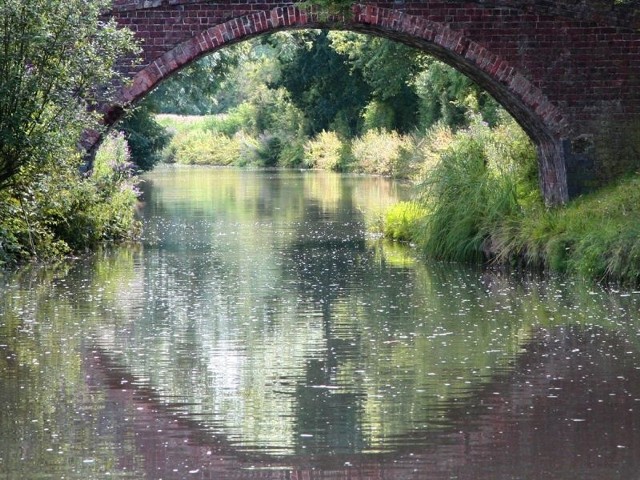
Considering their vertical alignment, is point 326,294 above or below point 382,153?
below

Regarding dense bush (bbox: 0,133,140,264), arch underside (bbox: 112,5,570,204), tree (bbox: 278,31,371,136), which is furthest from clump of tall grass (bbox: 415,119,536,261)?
tree (bbox: 278,31,371,136)

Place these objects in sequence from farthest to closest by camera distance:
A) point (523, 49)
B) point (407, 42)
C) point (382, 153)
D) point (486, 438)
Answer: point (382, 153), point (407, 42), point (523, 49), point (486, 438)

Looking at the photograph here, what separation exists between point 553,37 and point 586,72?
27.3 inches

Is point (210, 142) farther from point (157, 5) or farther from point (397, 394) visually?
point (397, 394)

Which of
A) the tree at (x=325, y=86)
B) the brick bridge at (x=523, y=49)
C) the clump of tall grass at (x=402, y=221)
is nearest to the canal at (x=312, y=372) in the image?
the clump of tall grass at (x=402, y=221)

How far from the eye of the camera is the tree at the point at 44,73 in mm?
14992

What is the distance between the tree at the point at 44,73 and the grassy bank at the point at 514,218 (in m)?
5.46

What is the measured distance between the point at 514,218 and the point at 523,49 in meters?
2.46

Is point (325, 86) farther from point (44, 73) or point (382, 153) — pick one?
point (44, 73)

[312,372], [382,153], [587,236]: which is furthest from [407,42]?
[382,153]

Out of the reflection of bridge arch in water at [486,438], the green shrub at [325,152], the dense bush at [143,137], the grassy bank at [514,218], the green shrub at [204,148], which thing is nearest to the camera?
the reflection of bridge arch in water at [486,438]

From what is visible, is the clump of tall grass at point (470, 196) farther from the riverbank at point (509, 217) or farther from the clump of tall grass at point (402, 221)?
the clump of tall grass at point (402, 221)

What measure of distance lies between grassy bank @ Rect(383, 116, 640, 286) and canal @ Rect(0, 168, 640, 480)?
16.2 inches

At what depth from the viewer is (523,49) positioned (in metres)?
19.9
